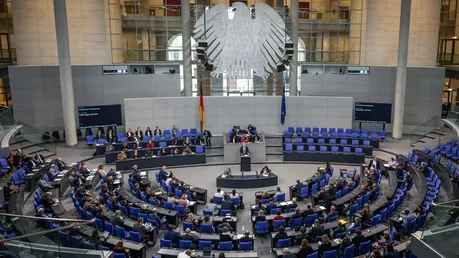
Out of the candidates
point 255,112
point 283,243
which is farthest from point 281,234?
point 255,112

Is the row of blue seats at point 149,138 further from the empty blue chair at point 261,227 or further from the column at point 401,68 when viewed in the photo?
the column at point 401,68

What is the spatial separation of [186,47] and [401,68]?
1366 centimetres

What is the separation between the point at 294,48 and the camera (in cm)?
2800

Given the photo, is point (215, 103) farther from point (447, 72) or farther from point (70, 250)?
point (70, 250)

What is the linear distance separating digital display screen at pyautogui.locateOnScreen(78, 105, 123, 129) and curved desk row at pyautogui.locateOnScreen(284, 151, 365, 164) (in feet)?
36.0

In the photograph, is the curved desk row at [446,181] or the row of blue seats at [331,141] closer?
the curved desk row at [446,181]

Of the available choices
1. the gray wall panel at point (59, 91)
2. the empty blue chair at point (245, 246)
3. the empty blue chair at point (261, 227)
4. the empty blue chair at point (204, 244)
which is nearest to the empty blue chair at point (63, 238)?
the empty blue chair at point (204, 244)

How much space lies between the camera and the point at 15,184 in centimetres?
1792

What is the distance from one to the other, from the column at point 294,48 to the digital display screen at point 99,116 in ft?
38.0

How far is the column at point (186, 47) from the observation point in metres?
27.1

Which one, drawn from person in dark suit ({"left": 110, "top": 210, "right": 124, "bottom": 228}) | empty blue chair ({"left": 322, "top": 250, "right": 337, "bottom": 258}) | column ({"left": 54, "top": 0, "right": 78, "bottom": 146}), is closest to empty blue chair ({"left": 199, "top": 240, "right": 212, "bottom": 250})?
person in dark suit ({"left": 110, "top": 210, "right": 124, "bottom": 228})

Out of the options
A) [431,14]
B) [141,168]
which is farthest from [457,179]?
[431,14]

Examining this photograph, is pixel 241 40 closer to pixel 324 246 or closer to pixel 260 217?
pixel 260 217

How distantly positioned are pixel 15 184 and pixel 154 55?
14.8 meters
